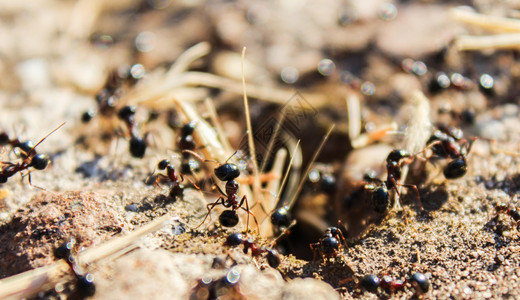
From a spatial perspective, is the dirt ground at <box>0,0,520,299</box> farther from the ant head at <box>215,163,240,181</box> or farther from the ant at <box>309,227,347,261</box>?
the ant head at <box>215,163,240,181</box>

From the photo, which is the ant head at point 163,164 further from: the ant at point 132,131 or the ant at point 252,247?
the ant at point 252,247

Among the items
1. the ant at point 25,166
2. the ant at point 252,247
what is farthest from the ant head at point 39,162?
the ant at point 252,247

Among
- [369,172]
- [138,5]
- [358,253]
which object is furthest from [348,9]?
[358,253]

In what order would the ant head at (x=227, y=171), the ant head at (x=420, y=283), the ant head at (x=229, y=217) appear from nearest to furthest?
the ant head at (x=420, y=283) < the ant head at (x=229, y=217) < the ant head at (x=227, y=171)

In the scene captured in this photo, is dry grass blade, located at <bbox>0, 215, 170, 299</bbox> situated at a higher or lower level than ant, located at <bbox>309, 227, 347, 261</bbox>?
higher

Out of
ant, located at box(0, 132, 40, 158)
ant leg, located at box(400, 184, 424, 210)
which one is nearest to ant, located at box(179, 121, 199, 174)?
ant, located at box(0, 132, 40, 158)

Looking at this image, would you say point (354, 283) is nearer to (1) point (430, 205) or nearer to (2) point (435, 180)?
(1) point (430, 205)
